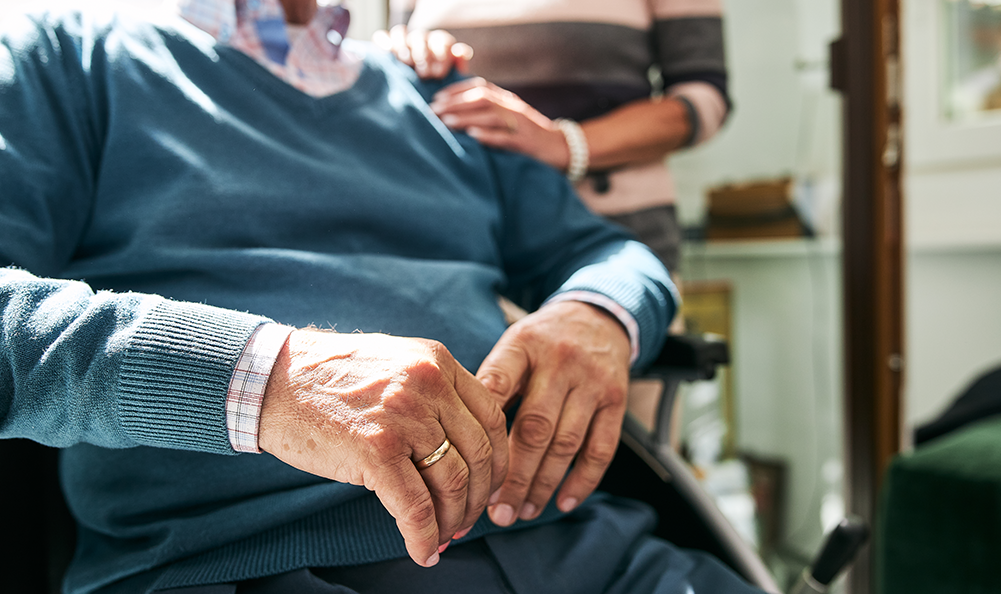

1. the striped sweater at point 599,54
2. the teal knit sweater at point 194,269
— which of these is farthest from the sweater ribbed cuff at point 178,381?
the striped sweater at point 599,54

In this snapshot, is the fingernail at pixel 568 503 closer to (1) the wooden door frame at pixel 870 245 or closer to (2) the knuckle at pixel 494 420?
(2) the knuckle at pixel 494 420

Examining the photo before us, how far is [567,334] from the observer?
66cm

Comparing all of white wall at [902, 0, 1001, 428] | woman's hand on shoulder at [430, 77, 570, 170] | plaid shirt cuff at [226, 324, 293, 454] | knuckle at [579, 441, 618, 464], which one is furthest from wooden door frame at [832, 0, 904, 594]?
plaid shirt cuff at [226, 324, 293, 454]

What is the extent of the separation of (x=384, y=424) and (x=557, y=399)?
24cm

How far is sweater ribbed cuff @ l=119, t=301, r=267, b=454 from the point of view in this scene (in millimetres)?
436

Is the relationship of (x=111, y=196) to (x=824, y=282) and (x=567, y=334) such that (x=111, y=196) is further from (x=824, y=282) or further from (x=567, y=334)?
(x=824, y=282)

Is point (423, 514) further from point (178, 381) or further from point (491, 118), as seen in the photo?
point (491, 118)

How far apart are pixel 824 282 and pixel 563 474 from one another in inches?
56.6

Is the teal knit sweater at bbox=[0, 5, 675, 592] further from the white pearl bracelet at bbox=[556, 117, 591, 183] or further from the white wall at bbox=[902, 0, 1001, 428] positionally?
the white wall at bbox=[902, 0, 1001, 428]

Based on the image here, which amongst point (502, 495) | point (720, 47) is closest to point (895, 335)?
point (720, 47)

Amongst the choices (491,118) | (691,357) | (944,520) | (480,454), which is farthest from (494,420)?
(944,520)

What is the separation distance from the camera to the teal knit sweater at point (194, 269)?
1.47 feet

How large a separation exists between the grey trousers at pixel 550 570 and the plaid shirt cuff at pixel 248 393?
159 mm

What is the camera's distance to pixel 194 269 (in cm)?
62
